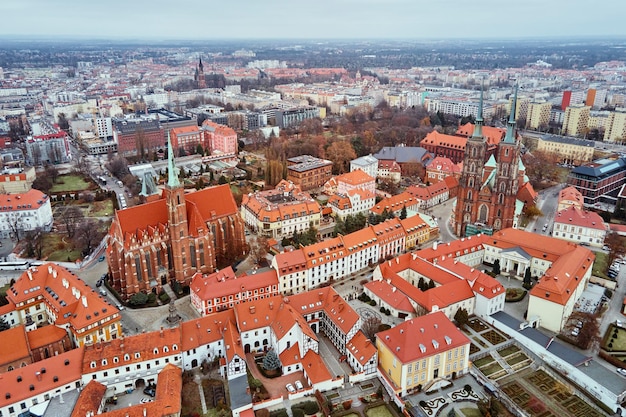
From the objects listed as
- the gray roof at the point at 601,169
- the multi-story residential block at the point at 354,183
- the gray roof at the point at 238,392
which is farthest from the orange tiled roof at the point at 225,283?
the gray roof at the point at 601,169

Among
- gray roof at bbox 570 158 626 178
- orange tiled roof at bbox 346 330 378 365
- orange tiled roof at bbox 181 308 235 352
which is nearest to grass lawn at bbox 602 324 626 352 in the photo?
orange tiled roof at bbox 346 330 378 365

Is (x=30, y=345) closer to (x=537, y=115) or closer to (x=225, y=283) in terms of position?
(x=225, y=283)

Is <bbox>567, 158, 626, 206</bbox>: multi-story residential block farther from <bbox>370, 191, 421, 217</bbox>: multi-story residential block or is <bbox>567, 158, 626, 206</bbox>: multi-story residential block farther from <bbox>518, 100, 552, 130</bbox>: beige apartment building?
<bbox>518, 100, 552, 130</bbox>: beige apartment building

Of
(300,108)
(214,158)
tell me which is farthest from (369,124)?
(214,158)

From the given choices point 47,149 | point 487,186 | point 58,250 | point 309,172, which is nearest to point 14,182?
point 47,149

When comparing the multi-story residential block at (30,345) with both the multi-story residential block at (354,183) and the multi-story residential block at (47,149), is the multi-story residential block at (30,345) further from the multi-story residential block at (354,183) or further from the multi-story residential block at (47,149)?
the multi-story residential block at (47,149)

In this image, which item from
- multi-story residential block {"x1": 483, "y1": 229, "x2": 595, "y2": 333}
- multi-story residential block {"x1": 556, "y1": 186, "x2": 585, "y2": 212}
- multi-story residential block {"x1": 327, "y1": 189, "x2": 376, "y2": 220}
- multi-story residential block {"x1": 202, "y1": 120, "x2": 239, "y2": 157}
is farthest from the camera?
multi-story residential block {"x1": 202, "y1": 120, "x2": 239, "y2": 157}

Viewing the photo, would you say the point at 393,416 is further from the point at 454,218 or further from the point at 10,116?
the point at 10,116
